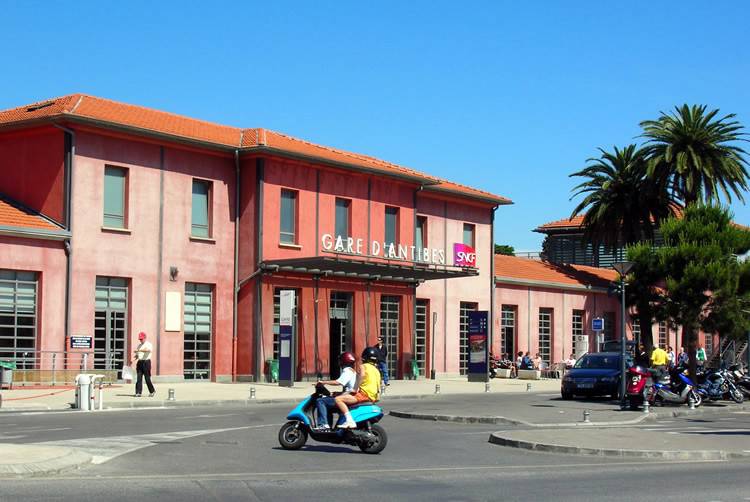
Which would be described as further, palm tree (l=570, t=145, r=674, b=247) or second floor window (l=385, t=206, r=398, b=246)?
palm tree (l=570, t=145, r=674, b=247)

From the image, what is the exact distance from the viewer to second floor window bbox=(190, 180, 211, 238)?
3812 cm

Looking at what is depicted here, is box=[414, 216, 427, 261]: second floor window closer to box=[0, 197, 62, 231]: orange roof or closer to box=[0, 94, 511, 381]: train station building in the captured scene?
box=[0, 94, 511, 381]: train station building

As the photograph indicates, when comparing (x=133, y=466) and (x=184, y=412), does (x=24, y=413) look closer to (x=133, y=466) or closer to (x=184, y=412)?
(x=184, y=412)

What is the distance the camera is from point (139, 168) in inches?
1415

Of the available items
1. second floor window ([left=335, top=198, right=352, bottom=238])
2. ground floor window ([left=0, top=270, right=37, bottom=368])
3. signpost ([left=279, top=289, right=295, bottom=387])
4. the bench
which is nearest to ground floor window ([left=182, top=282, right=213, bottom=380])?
signpost ([left=279, top=289, right=295, bottom=387])

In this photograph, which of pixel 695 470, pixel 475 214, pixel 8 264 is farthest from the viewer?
pixel 475 214

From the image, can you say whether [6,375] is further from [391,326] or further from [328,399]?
[391,326]

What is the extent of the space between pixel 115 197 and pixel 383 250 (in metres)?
11.8

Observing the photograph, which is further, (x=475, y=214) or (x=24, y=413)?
(x=475, y=214)

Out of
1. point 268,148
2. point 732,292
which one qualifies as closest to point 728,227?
Result: point 732,292

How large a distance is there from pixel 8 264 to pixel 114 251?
3.64 meters

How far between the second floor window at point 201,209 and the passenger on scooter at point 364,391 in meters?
22.5

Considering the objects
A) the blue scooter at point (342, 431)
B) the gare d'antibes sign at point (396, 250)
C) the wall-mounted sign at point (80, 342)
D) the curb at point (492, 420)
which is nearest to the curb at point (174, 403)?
A: the wall-mounted sign at point (80, 342)

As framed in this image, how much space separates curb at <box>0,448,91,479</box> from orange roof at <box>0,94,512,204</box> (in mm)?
21620
